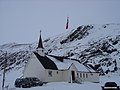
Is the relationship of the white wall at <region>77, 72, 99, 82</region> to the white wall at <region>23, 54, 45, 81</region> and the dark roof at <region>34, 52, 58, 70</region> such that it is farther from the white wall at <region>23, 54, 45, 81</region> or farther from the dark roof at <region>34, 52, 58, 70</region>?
the white wall at <region>23, 54, 45, 81</region>

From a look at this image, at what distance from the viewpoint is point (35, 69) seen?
43250 millimetres

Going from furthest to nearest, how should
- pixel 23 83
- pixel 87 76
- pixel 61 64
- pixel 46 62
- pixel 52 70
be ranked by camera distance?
pixel 87 76
pixel 61 64
pixel 46 62
pixel 52 70
pixel 23 83

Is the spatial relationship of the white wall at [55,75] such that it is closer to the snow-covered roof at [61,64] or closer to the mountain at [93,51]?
the snow-covered roof at [61,64]

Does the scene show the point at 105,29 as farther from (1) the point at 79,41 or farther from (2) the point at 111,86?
(2) the point at 111,86

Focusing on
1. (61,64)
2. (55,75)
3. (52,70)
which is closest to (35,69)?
(52,70)

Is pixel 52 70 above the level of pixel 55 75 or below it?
above

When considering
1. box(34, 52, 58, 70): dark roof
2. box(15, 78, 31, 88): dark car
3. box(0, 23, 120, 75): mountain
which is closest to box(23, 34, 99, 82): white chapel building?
box(34, 52, 58, 70): dark roof

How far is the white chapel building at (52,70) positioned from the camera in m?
42.3

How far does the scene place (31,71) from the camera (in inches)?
1720

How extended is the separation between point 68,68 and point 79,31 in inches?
4079

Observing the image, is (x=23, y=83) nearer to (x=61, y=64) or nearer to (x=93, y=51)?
(x=61, y=64)

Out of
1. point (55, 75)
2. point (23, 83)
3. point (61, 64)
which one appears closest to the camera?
point (23, 83)

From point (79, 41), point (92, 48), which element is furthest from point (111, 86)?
point (79, 41)

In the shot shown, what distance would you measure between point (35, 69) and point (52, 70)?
128 inches
